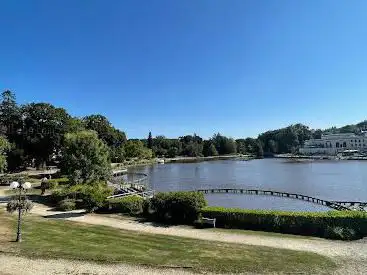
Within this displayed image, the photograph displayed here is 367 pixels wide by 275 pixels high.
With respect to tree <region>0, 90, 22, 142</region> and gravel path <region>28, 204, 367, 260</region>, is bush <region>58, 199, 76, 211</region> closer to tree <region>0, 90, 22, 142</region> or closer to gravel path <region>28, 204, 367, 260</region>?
gravel path <region>28, 204, 367, 260</region>

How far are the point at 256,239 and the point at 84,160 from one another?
25862 millimetres

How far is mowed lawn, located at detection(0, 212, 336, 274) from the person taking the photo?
15.4 metres

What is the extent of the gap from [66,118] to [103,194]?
5454 cm

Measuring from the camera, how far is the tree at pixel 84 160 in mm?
41188

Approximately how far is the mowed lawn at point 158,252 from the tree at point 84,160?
1930 cm

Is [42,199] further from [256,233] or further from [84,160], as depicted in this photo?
[256,233]

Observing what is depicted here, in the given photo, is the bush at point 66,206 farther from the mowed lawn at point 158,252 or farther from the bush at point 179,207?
the mowed lawn at point 158,252

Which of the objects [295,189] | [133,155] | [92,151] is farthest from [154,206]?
[133,155]

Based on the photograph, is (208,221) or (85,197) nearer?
(208,221)

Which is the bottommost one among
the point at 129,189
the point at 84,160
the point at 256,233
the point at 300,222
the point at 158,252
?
the point at 256,233

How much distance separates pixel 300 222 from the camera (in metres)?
23.3

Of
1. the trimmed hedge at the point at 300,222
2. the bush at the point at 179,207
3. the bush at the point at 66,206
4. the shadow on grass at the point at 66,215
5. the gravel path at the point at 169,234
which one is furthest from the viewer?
the bush at the point at 66,206

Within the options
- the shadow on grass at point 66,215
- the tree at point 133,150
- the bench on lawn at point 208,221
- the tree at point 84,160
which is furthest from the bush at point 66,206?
the tree at point 133,150

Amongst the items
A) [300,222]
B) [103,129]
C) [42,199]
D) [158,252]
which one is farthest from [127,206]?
[103,129]
